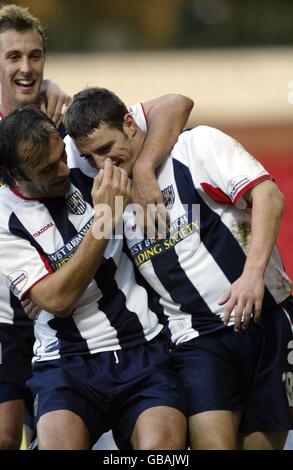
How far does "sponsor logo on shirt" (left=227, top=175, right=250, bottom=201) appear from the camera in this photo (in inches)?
139

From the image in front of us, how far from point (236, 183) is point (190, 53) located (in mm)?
17063

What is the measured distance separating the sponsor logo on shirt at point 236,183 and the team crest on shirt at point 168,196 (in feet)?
0.92

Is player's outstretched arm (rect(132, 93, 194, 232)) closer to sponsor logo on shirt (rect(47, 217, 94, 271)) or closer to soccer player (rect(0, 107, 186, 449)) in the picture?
soccer player (rect(0, 107, 186, 449))

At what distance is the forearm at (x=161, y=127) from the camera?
3.69 meters

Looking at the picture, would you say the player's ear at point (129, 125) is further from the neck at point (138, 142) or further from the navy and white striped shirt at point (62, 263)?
the navy and white striped shirt at point (62, 263)

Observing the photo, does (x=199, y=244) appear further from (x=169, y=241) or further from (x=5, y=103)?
(x=5, y=103)

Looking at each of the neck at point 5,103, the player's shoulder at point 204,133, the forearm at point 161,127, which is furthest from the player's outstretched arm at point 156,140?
the neck at point 5,103

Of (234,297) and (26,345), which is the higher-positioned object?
(234,297)

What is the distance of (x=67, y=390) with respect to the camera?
3568 millimetres

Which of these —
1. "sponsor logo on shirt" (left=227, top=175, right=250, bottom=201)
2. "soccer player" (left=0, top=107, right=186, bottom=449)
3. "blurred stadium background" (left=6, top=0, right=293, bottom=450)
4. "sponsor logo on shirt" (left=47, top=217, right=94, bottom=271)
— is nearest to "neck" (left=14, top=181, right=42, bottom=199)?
"soccer player" (left=0, top=107, right=186, bottom=449)
